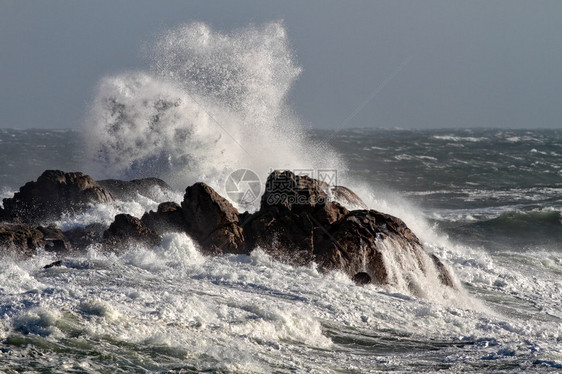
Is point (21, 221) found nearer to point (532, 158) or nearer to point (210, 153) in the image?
point (210, 153)

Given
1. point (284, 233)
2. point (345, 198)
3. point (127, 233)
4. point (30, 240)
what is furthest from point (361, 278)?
point (30, 240)

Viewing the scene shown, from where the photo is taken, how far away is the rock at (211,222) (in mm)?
12523

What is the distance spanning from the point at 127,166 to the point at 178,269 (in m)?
13.2

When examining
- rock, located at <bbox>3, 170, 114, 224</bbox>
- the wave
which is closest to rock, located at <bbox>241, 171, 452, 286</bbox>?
rock, located at <bbox>3, 170, 114, 224</bbox>

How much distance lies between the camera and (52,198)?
15.0 metres

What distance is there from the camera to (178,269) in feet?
37.1

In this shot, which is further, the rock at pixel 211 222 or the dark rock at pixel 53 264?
the rock at pixel 211 222

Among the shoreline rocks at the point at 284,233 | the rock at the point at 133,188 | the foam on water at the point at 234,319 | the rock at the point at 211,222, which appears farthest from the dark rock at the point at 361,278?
the rock at the point at 133,188

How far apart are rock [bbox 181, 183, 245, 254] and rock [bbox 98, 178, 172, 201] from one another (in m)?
4.40

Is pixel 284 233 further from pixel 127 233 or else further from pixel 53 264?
pixel 53 264

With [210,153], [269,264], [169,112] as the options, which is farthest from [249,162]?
[269,264]

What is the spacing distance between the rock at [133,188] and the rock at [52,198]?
158 centimetres

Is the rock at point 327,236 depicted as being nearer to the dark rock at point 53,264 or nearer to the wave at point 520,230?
the dark rock at point 53,264

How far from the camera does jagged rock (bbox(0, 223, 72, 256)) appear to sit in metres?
11.4
